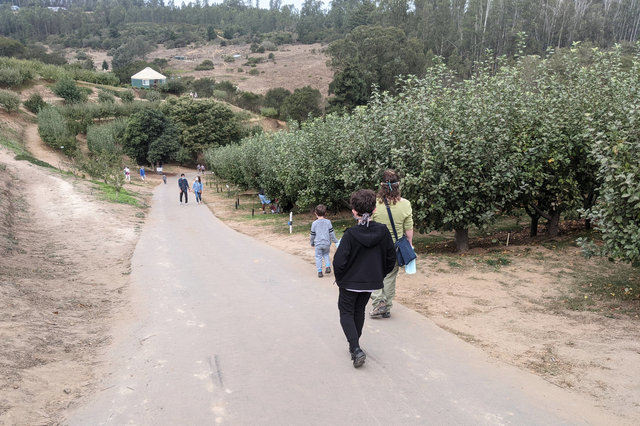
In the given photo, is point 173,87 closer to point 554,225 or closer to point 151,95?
point 151,95

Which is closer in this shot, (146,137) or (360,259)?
(360,259)

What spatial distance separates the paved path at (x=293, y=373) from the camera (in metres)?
4.27

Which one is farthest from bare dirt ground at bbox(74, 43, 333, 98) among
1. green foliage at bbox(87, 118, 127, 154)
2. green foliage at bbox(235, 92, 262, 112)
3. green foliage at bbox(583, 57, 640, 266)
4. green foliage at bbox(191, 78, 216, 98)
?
green foliage at bbox(583, 57, 640, 266)

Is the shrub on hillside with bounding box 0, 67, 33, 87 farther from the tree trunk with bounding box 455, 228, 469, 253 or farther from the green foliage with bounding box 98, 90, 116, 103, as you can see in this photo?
the tree trunk with bounding box 455, 228, 469, 253

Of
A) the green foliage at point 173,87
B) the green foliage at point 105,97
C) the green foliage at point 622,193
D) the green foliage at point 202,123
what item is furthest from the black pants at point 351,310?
the green foliage at point 173,87

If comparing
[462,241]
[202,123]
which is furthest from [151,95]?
[462,241]

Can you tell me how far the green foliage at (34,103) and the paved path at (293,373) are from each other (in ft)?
192

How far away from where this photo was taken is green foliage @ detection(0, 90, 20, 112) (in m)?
51.1

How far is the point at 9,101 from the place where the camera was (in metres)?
51.5

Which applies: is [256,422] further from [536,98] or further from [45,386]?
[536,98]

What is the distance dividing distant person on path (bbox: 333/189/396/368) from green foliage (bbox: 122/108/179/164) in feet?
168

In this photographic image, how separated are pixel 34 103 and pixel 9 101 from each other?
16.9 feet

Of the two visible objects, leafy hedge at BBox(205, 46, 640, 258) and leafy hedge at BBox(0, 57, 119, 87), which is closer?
leafy hedge at BBox(205, 46, 640, 258)

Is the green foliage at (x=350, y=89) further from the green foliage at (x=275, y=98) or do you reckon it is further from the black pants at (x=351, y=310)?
the black pants at (x=351, y=310)
